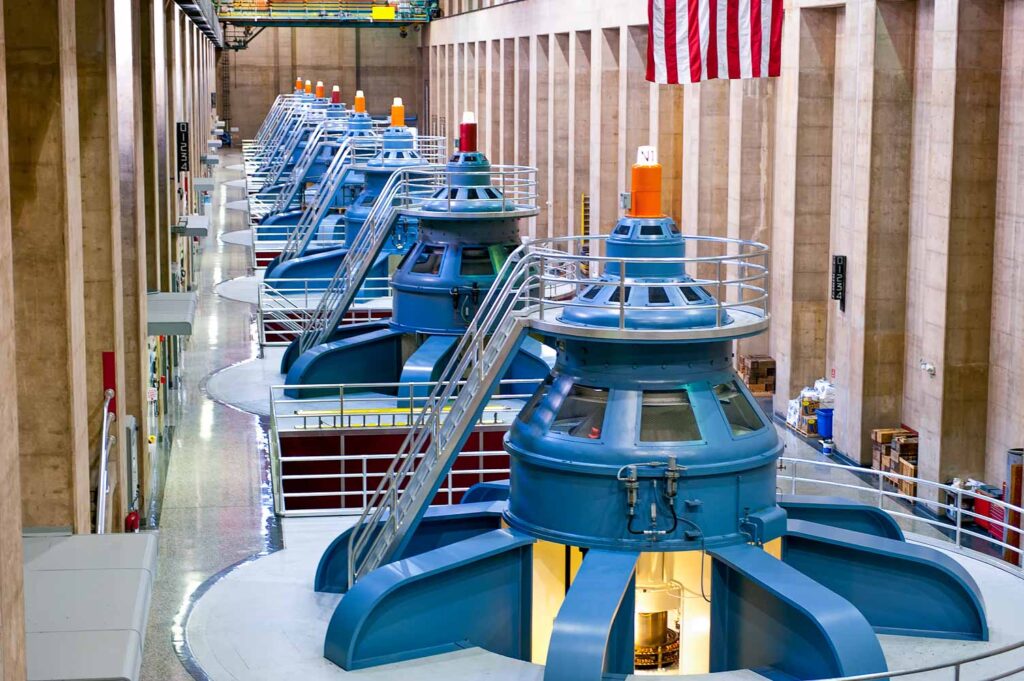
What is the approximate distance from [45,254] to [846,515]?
25.5ft

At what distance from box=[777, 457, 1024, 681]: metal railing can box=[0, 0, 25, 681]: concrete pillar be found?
7.58m

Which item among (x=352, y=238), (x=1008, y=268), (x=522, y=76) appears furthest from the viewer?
(x=522, y=76)

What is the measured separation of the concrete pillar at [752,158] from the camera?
27766 mm

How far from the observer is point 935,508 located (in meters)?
20.5

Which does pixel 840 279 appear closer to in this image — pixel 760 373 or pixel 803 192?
pixel 803 192

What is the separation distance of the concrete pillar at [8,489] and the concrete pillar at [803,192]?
62.4ft

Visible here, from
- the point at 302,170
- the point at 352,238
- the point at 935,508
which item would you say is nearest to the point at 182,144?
the point at 352,238

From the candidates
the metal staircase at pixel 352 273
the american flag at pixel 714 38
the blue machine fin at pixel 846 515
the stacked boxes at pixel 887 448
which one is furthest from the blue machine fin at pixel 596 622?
the metal staircase at pixel 352 273

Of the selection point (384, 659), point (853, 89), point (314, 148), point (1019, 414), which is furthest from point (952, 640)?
point (314, 148)

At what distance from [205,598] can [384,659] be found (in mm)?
2818

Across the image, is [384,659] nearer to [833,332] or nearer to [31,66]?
[31,66]

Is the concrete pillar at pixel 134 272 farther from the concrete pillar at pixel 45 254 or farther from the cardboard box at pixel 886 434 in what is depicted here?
the cardboard box at pixel 886 434

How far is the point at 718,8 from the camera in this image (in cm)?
2023

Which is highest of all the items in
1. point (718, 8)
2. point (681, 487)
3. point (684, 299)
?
point (718, 8)
